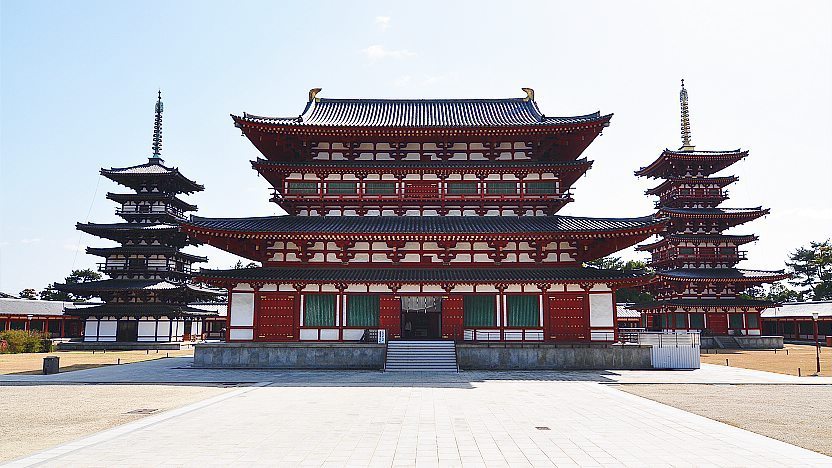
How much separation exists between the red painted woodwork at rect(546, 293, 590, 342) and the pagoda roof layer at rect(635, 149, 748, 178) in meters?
32.5

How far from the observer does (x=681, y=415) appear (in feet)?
54.3

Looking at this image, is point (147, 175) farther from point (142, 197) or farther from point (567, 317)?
point (567, 317)

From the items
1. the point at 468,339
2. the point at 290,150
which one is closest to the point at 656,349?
the point at 468,339

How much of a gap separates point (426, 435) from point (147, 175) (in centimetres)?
4944

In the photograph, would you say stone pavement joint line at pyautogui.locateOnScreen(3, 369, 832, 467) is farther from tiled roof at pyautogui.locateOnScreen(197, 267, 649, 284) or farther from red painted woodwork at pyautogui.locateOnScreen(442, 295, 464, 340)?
red painted woodwork at pyautogui.locateOnScreen(442, 295, 464, 340)

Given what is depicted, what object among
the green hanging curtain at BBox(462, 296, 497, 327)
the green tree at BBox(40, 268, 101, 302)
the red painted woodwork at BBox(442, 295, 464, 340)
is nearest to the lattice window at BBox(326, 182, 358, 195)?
the red painted woodwork at BBox(442, 295, 464, 340)

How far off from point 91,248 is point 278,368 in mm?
34091

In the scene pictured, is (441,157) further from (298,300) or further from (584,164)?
(298,300)

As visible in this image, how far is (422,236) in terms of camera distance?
1184 inches

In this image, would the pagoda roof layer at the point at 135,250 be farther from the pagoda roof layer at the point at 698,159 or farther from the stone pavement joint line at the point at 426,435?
the pagoda roof layer at the point at 698,159

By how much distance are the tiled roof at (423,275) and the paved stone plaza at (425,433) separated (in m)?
8.23

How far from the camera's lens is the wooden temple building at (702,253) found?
54.6 metres

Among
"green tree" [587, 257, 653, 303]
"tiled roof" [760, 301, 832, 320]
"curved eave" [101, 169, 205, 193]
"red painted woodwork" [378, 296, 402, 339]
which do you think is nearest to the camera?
"red painted woodwork" [378, 296, 402, 339]

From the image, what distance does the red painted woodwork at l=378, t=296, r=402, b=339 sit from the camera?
31.5 metres
